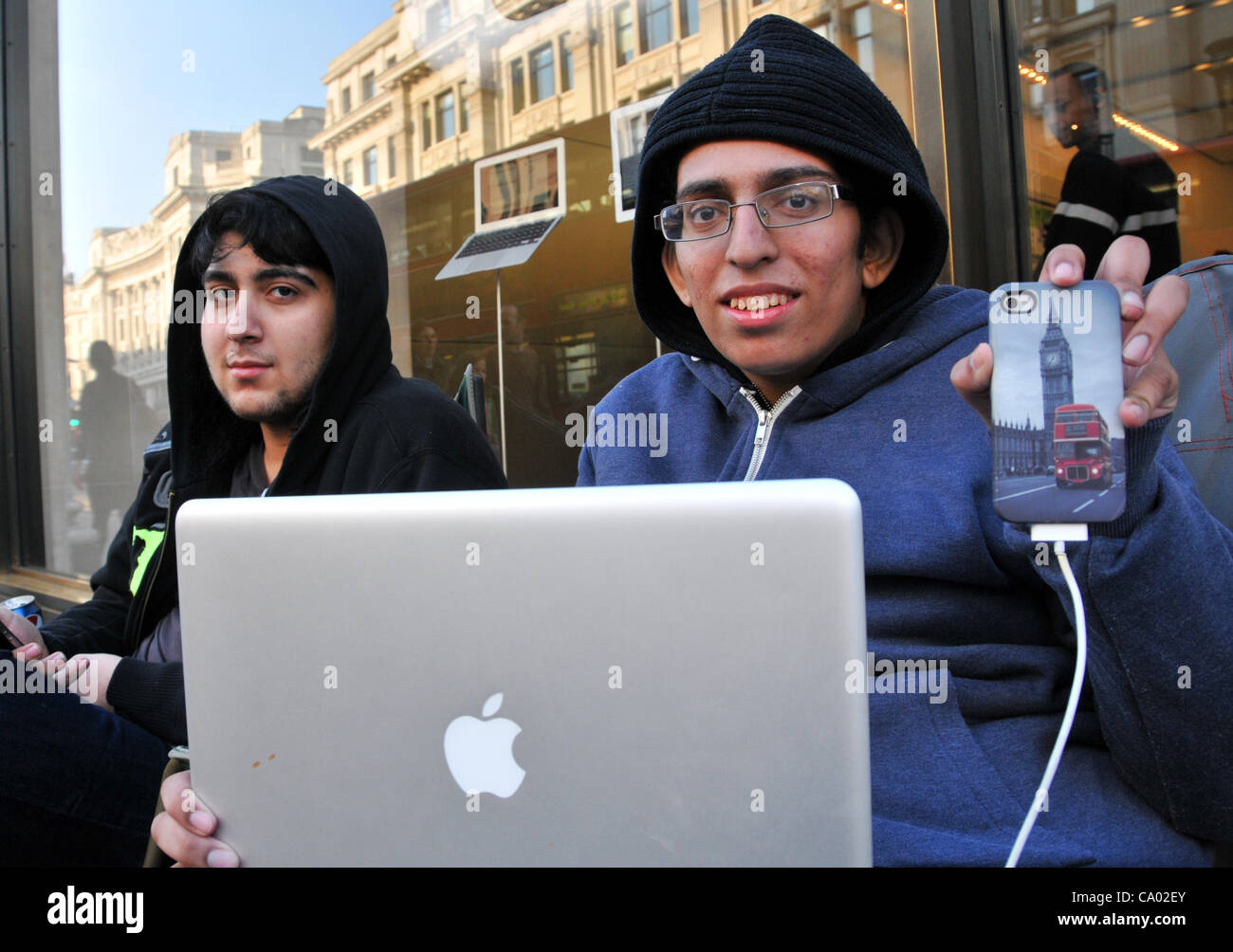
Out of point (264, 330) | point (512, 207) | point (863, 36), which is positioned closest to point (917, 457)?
point (264, 330)

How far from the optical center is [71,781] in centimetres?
153

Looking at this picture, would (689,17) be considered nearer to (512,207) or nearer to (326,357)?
(512,207)

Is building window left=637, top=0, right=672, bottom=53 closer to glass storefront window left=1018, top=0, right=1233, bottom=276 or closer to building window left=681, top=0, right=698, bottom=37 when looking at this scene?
building window left=681, top=0, right=698, bottom=37

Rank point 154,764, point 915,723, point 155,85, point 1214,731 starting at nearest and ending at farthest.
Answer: point 1214,731 < point 915,723 < point 154,764 < point 155,85

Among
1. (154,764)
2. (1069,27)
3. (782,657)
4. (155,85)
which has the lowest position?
(154,764)

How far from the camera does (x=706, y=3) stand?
3.62m

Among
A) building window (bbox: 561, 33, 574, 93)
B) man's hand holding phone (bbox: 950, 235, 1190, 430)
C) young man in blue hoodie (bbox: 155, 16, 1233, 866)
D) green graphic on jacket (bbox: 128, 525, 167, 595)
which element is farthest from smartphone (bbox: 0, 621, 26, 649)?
building window (bbox: 561, 33, 574, 93)

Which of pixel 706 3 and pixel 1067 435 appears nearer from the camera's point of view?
pixel 1067 435

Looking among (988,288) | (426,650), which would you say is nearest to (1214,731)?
(426,650)

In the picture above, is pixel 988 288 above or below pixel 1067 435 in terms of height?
above

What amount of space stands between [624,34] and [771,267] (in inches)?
118
